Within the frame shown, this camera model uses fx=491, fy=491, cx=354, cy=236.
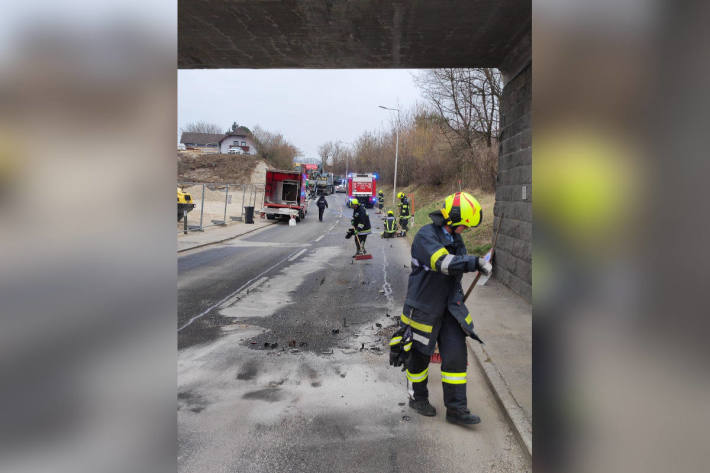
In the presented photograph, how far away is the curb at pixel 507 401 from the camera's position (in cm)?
392

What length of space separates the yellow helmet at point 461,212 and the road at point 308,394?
5.89ft

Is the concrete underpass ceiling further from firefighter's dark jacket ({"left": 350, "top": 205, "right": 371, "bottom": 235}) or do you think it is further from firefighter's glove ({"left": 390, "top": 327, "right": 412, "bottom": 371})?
firefighter's glove ({"left": 390, "top": 327, "right": 412, "bottom": 371})

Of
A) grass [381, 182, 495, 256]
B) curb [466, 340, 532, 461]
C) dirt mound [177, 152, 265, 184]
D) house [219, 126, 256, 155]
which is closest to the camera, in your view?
curb [466, 340, 532, 461]

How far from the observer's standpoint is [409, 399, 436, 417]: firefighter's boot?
14.7 feet

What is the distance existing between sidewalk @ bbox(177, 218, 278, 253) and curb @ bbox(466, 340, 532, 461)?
1264 cm

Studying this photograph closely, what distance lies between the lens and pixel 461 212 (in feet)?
14.0

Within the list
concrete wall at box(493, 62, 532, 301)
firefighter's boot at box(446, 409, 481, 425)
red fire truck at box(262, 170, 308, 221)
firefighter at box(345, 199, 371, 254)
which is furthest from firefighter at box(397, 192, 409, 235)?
firefighter's boot at box(446, 409, 481, 425)
